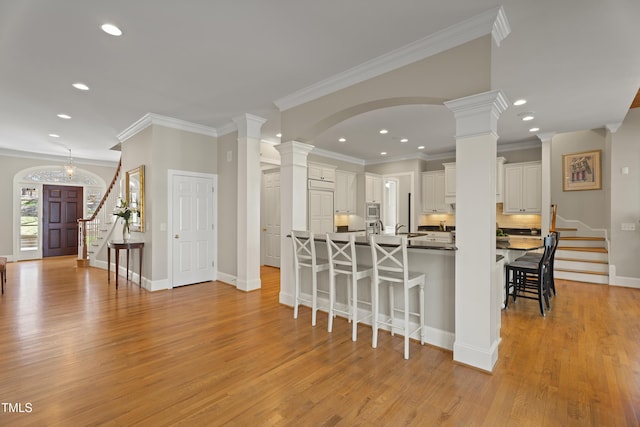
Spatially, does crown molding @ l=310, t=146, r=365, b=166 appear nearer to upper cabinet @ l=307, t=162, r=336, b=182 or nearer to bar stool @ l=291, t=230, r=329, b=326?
upper cabinet @ l=307, t=162, r=336, b=182

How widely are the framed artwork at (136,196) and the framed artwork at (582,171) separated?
29.1 ft

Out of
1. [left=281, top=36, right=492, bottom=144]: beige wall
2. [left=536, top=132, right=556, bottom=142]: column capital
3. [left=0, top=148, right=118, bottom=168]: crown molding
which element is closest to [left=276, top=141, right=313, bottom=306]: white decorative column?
[left=281, top=36, right=492, bottom=144]: beige wall

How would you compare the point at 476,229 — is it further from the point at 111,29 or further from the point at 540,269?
the point at 111,29

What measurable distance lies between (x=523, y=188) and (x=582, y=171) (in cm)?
126

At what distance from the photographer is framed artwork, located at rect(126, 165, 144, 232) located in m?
5.28

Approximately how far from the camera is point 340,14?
2.46 metres

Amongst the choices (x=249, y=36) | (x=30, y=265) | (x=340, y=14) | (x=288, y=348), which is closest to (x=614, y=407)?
(x=288, y=348)

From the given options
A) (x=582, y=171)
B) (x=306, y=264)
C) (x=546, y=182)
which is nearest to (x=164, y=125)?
(x=306, y=264)

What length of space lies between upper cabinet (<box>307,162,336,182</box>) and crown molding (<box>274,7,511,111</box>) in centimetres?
322

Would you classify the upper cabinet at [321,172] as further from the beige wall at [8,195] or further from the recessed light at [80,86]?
the beige wall at [8,195]

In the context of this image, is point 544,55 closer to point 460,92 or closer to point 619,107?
point 460,92

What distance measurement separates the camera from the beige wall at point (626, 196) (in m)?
5.24

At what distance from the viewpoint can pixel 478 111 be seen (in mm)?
2543

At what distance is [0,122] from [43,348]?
5128 millimetres
